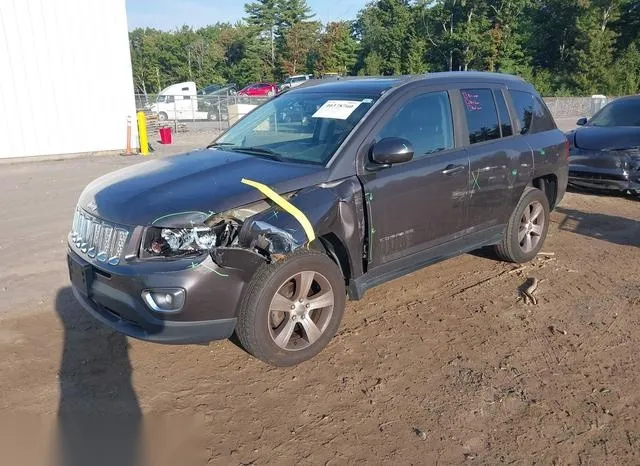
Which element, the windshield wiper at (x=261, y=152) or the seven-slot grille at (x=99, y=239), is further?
the windshield wiper at (x=261, y=152)

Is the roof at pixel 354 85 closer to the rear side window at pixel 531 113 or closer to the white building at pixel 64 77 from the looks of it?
the rear side window at pixel 531 113

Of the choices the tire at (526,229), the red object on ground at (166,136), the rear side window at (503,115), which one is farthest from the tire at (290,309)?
the red object on ground at (166,136)

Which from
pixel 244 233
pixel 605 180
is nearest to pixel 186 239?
pixel 244 233

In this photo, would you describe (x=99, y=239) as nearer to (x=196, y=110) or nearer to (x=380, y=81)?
(x=380, y=81)

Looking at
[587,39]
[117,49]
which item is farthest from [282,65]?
[117,49]

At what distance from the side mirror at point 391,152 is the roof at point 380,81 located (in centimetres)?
60

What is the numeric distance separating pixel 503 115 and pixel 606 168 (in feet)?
13.9

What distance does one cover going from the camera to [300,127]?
4332 millimetres

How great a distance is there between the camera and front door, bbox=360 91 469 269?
3922 mm

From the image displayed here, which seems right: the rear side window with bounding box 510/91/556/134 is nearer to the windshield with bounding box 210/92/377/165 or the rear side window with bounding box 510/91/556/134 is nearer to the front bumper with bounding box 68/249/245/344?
the windshield with bounding box 210/92/377/165

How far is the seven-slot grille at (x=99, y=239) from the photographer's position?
327 centimetres

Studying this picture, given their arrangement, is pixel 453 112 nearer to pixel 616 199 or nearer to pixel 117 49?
pixel 616 199

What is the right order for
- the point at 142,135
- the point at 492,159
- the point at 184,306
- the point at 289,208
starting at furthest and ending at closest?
the point at 142,135 < the point at 492,159 < the point at 289,208 < the point at 184,306

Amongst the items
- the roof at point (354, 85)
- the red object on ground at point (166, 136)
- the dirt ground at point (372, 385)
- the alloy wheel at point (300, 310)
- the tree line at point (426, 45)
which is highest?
the tree line at point (426, 45)
